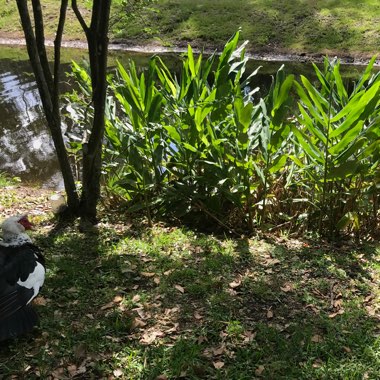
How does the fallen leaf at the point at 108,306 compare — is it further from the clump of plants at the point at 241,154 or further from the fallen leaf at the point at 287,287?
the clump of plants at the point at 241,154

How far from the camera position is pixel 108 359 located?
120 inches

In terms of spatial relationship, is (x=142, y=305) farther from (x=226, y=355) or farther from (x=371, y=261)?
(x=371, y=261)

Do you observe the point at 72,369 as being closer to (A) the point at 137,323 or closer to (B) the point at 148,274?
(A) the point at 137,323

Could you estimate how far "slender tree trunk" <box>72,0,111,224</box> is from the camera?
14.3 ft

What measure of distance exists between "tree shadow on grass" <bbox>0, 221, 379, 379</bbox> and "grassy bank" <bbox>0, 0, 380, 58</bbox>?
15.0 m

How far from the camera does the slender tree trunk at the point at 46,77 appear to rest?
4.38 m

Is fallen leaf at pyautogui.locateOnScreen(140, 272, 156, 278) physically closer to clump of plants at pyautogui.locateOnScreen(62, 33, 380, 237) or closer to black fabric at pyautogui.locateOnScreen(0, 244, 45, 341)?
black fabric at pyautogui.locateOnScreen(0, 244, 45, 341)

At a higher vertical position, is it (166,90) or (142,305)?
(166,90)

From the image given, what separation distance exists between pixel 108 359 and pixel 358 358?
1.64 meters

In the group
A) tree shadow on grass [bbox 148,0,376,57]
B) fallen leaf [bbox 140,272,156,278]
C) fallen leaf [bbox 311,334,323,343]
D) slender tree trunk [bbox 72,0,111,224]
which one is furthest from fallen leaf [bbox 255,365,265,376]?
tree shadow on grass [bbox 148,0,376,57]

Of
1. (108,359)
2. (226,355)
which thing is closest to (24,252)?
(108,359)

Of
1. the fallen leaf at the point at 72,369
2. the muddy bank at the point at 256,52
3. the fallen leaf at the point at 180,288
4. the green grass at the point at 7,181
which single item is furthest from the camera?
the muddy bank at the point at 256,52

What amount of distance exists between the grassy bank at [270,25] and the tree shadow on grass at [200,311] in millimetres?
15000

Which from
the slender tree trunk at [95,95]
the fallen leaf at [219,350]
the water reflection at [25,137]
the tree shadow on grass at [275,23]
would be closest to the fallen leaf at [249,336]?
the fallen leaf at [219,350]
